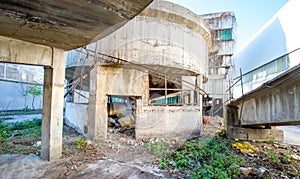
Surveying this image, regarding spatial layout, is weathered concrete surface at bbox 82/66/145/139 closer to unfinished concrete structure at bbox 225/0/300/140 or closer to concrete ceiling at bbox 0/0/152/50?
concrete ceiling at bbox 0/0/152/50

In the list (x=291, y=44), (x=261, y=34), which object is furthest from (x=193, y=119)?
(x=261, y=34)

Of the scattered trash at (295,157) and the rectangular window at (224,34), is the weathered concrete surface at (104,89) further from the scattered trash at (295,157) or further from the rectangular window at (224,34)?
the rectangular window at (224,34)

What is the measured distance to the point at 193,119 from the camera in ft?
A: 27.5

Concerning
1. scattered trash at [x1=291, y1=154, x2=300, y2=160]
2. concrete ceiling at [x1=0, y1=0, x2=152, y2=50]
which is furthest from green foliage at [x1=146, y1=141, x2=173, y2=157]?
scattered trash at [x1=291, y1=154, x2=300, y2=160]

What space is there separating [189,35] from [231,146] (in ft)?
17.2

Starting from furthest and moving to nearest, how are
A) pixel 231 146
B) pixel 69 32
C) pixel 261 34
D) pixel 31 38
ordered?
pixel 261 34 → pixel 231 146 → pixel 31 38 → pixel 69 32

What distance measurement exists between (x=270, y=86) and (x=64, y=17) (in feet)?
18.1

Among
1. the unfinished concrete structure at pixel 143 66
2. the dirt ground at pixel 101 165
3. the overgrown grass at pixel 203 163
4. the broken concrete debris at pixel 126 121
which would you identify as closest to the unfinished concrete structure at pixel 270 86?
the dirt ground at pixel 101 165

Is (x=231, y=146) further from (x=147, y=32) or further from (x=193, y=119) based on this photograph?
(x=147, y=32)

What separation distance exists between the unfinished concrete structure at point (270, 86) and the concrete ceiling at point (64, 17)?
400cm

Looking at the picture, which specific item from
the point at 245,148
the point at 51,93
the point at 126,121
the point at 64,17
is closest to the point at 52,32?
the point at 64,17

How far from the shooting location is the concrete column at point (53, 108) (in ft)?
15.0

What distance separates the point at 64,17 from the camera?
2695mm

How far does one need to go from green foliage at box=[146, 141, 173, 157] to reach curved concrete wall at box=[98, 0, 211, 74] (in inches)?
128
